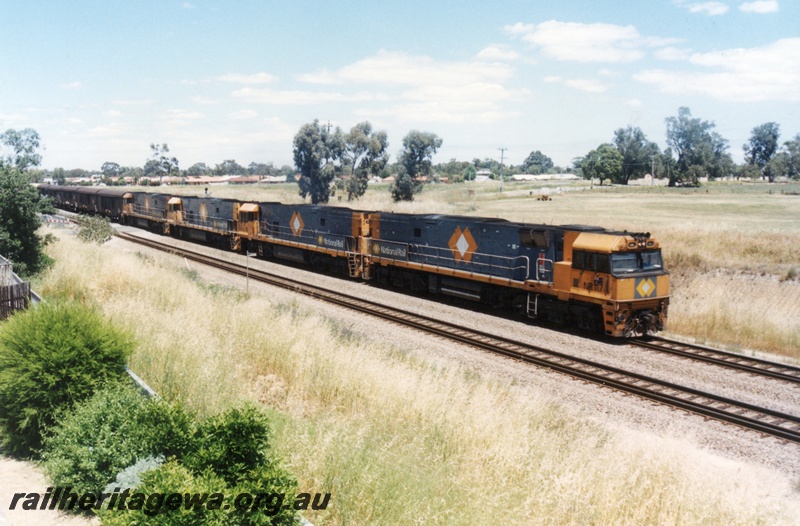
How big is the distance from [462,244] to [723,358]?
32.4ft

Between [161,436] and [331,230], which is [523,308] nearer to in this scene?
[331,230]

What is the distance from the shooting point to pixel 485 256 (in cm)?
2209

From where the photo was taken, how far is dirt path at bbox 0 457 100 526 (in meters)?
6.66

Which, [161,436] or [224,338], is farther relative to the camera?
[224,338]

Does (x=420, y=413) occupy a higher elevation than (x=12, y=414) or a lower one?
lower

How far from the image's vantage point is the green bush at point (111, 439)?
269 inches

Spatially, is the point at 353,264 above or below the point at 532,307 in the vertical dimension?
above

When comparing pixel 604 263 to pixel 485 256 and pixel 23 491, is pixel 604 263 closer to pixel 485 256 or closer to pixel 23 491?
pixel 485 256

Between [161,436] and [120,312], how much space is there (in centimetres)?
826

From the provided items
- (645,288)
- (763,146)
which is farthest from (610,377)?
(763,146)

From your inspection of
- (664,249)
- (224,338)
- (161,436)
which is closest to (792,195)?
(664,249)

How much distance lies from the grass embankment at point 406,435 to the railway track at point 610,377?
247 centimetres

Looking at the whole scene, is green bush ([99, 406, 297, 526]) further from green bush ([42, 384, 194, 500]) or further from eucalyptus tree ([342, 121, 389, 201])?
eucalyptus tree ([342, 121, 389, 201])

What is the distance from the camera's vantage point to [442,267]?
24.2 meters
